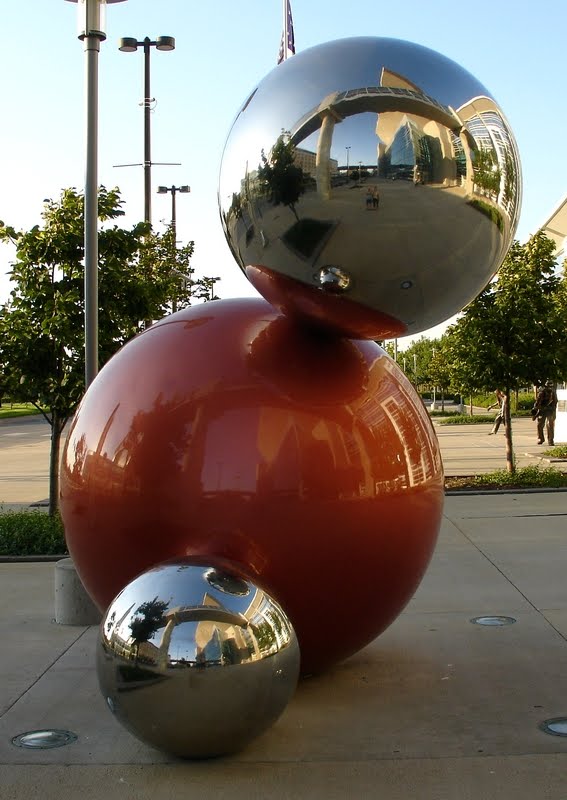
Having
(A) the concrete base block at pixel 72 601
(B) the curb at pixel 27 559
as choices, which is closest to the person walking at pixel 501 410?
(B) the curb at pixel 27 559

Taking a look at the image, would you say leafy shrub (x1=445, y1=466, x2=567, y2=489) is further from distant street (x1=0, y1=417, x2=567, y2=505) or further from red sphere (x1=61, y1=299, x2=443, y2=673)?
red sphere (x1=61, y1=299, x2=443, y2=673)

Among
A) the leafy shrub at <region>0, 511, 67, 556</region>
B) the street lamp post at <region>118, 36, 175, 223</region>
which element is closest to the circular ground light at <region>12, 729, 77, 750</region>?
the leafy shrub at <region>0, 511, 67, 556</region>

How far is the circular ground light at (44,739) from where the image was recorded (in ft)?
15.3

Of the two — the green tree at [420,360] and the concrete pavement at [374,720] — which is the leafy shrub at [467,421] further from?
the concrete pavement at [374,720]

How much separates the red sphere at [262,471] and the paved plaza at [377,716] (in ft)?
1.11

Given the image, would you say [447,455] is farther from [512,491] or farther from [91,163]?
[91,163]

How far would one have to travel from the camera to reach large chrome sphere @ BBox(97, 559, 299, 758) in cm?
402

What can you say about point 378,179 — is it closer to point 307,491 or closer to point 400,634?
point 307,491

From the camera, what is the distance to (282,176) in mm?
4312

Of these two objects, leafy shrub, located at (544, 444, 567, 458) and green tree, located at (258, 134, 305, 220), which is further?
leafy shrub, located at (544, 444, 567, 458)

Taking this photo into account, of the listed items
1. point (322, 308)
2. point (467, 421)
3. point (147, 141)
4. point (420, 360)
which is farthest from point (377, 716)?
point (420, 360)

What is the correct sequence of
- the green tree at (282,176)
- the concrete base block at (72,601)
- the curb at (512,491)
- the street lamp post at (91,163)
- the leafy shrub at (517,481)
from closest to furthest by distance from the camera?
the green tree at (282,176) < the concrete base block at (72,601) < the street lamp post at (91,163) < the curb at (512,491) < the leafy shrub at (517,481)

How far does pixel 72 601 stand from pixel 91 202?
3164 mm

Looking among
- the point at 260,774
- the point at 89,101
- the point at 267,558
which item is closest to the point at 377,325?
the point at 267,558
